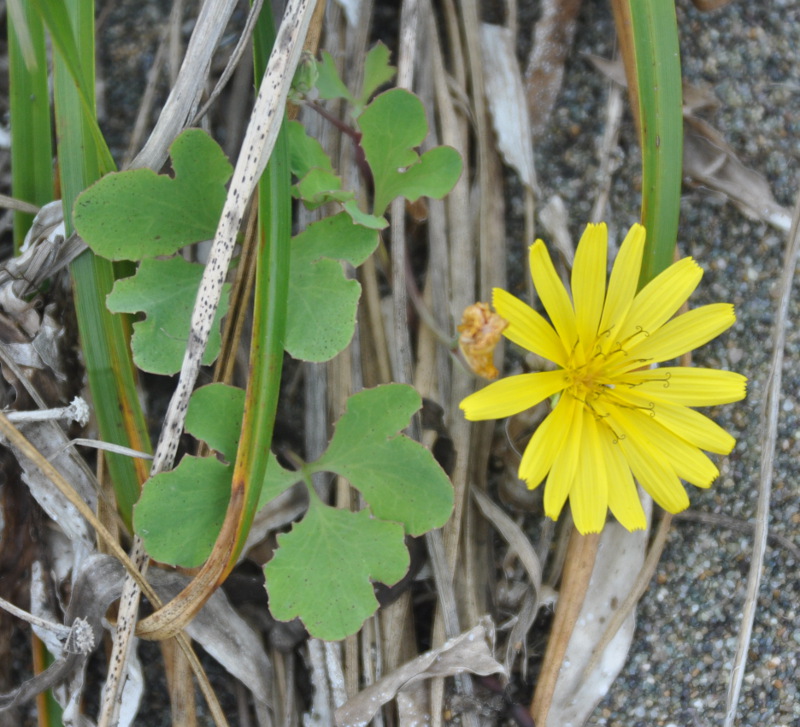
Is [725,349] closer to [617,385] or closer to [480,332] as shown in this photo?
[617,385]

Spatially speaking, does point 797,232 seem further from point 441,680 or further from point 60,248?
point 60,248

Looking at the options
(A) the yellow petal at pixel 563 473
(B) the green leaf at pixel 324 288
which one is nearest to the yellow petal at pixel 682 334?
(A) the yellow petal at pixel 563 473

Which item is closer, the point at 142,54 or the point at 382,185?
the point at 382,185

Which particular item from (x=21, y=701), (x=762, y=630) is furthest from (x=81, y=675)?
(x=762, y=630)

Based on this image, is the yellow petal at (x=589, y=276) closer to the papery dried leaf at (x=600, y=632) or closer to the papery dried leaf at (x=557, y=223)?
the papery dried leaf at (x=557, y=223)

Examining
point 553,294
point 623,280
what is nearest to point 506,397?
point 553,294

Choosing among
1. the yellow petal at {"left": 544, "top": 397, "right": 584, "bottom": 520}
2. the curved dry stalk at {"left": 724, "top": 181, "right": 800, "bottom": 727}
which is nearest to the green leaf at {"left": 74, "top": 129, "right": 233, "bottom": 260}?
the yellow petal at {"left": 544, "top": 397, "right": 584, "bottom": 520}
